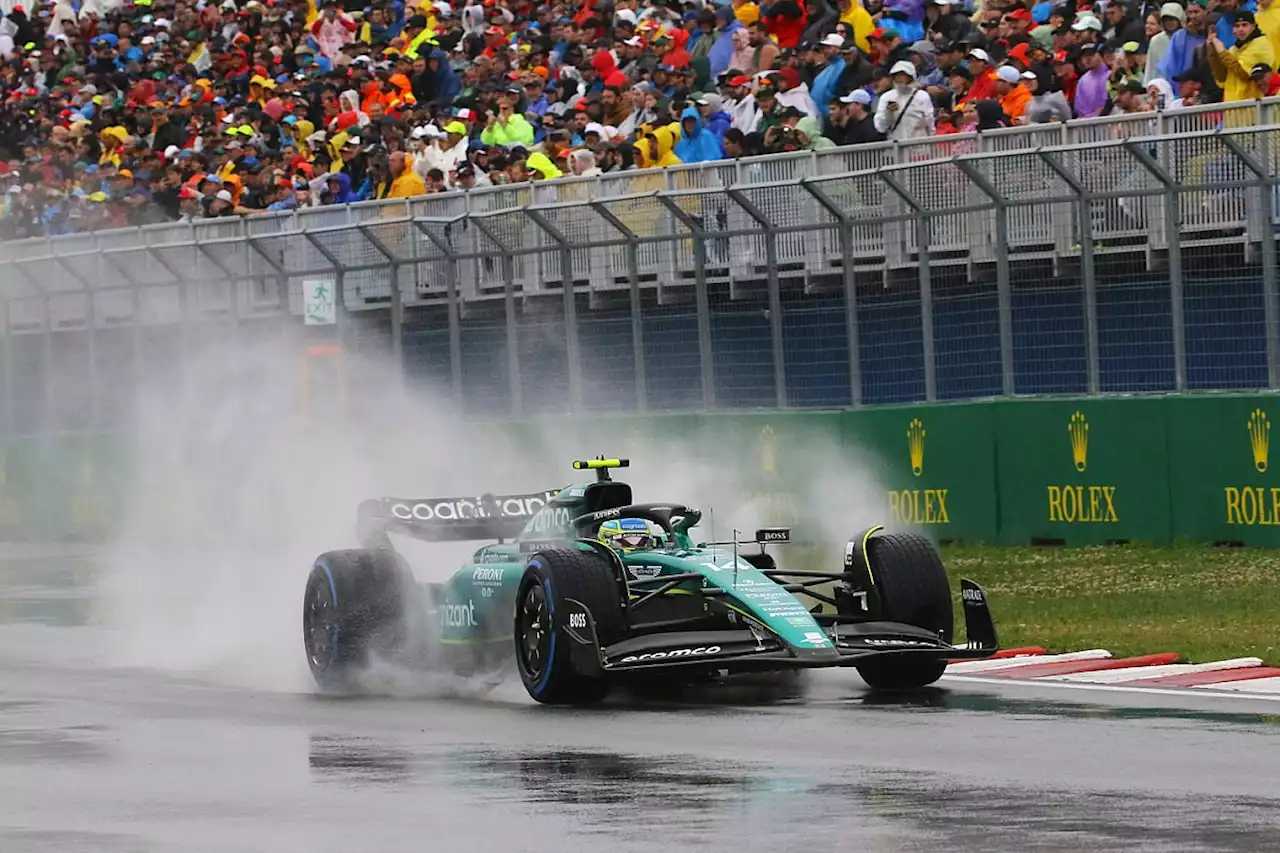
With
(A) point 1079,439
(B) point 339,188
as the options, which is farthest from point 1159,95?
(B) point 339,188

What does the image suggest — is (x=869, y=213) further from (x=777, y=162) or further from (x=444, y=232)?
(x=444, y=232)

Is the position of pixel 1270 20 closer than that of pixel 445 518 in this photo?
No

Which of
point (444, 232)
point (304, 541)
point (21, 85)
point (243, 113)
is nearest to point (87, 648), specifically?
point (304, 541)

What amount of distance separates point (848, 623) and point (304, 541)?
11.1 metres

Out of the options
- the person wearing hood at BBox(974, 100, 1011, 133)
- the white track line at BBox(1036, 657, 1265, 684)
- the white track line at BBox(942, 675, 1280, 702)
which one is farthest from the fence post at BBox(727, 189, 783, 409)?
the white track line at BBox(1036, 657, 1265, 684)

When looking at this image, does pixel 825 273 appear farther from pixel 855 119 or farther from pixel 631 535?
pixel 631 535

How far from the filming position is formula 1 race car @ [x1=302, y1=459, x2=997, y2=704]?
11.9 metres

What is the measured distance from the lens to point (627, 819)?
8.51m

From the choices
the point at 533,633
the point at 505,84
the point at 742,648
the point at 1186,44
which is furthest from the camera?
the point at 505,84

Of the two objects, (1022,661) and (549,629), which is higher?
(549,629)

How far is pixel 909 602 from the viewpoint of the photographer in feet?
41.2

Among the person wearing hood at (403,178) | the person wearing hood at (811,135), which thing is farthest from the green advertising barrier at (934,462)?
the person wearing hood at (403,178)

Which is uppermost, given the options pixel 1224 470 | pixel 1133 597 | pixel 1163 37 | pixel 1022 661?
pixel 1163 37

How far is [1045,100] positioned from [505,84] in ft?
28.4
